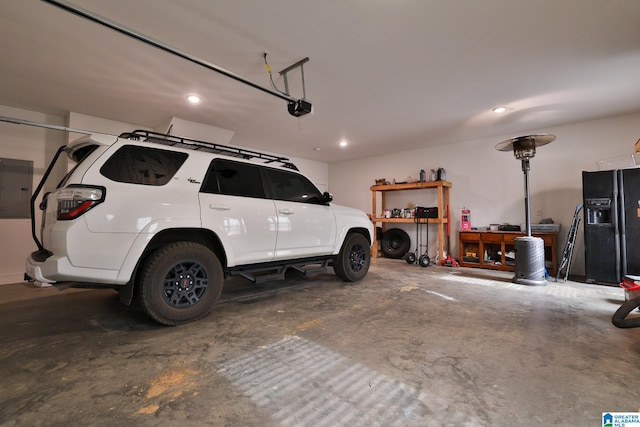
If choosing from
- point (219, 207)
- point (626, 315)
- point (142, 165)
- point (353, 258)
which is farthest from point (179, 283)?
point (626, 315)

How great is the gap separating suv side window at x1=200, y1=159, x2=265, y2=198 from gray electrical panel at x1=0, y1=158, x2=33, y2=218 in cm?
422

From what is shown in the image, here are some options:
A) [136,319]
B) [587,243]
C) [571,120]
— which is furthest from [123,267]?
[571,120]

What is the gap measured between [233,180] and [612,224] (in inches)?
224

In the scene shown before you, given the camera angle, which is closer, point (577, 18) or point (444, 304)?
point (577, 18)

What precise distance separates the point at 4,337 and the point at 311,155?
6.81 meters

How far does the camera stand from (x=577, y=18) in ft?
7.98

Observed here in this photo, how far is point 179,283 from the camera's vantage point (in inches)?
97.8

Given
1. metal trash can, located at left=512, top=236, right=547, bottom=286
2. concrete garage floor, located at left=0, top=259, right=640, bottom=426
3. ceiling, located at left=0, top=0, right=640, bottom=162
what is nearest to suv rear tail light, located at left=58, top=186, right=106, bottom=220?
concrete garage floor, located at left=0, top=259, right=640, bottom=426

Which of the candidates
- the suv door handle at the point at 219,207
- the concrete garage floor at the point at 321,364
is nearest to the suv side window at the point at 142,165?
the suv door handle at the point at 219,207

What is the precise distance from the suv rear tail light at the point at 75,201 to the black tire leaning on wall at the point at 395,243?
6468 millimetres

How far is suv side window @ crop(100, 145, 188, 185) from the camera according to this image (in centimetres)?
218

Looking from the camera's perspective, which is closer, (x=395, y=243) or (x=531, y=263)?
(x=531, y=263)

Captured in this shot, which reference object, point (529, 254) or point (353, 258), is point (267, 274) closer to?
point (353, 258)

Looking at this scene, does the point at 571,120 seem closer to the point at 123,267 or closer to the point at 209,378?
the point at 209,378
